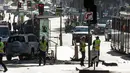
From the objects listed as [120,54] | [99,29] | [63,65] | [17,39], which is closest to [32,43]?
[17,39]

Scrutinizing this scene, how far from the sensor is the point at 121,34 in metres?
42.9

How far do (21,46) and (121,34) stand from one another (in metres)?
9.82

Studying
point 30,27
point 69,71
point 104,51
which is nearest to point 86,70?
point 69,71

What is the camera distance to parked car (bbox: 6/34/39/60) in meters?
35.9

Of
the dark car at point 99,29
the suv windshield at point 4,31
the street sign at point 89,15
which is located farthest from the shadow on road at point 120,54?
the dark car at point 99,29

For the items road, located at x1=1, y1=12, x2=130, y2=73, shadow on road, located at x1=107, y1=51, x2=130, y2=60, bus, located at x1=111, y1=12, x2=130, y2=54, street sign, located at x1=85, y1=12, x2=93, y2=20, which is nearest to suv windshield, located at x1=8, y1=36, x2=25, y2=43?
road, located at x1=1, y1=12, x2=130, y2=73

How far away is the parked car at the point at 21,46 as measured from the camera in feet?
118

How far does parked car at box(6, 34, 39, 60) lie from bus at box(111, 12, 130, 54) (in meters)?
6.91

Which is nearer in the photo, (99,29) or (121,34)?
(121,34)

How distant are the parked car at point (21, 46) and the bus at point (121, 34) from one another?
22.7ft

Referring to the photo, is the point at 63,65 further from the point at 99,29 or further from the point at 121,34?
the point at 99,29

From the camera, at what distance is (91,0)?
84.0 feet

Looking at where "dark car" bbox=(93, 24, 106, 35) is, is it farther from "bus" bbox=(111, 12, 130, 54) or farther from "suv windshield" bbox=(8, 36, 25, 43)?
"suv windshield" bbox=(8, 36, 25, 43)

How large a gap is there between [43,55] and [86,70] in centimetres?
643
